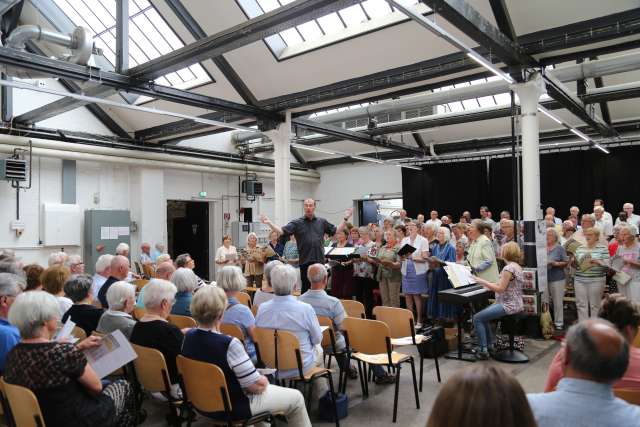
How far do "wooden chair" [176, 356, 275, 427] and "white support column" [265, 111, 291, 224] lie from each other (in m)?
6.69

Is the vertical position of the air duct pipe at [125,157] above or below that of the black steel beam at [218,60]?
below

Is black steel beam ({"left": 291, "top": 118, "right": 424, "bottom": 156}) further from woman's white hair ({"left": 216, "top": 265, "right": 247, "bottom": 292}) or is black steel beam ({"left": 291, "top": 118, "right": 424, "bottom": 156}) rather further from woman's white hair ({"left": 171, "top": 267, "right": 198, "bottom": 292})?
woman's white hair ({"left": 216, "top": 265, "right": 247, "bottom": 292})

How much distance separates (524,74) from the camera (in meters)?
6.42

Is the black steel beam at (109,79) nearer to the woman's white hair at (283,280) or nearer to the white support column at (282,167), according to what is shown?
the white support column at (282,167)

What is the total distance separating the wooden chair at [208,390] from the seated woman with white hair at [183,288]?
144 cm

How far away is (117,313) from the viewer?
3369 millimetres

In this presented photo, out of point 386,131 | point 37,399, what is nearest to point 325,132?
point 386,131

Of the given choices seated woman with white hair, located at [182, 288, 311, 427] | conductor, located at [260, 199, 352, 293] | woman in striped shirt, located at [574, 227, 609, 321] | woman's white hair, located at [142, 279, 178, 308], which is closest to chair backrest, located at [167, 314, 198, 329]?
woman's white hair, located at [142, 279, 178, 308]

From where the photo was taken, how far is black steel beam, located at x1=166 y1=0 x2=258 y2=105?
7523mm

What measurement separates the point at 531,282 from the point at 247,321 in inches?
161

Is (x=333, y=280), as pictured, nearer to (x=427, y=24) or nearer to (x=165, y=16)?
(x=427, y=24)

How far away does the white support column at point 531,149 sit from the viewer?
20.7ft

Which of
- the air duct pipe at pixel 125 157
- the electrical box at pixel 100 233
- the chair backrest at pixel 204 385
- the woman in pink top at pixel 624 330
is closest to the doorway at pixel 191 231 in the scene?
the air duct pipe at pixel 125 157

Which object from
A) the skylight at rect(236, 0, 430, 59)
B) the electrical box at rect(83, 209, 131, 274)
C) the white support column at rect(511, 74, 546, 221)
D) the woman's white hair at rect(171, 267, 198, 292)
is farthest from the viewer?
the electrical box at rect(83, 209, 131, 274)
